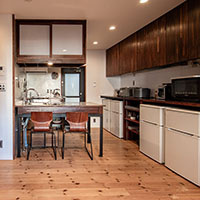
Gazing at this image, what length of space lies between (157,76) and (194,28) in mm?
1931

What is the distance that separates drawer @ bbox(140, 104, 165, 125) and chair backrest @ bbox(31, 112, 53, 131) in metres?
1.59

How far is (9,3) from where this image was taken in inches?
131

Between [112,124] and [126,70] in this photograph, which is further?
[112,124]

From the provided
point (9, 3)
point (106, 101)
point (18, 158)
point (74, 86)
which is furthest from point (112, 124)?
point (9, 3)

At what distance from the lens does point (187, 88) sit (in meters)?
3.06

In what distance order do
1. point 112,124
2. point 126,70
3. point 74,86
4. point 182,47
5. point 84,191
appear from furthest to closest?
point 74,86, point 112,124, point 126,70, point 182,47, point 84,191

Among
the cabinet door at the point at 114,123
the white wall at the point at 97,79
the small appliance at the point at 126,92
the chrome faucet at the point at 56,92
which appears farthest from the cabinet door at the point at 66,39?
the chrome faucet at the point at 56,92

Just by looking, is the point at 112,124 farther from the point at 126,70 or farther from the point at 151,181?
the point at 151,181

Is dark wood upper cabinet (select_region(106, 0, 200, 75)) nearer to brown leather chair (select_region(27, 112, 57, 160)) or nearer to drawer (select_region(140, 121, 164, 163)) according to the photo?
drawer (select_region(140, 121, 164, 163))

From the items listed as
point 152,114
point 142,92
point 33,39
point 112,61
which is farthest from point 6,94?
point 112,61

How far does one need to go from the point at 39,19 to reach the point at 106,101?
313 cm

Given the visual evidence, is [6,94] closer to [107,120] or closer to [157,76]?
[157,76]

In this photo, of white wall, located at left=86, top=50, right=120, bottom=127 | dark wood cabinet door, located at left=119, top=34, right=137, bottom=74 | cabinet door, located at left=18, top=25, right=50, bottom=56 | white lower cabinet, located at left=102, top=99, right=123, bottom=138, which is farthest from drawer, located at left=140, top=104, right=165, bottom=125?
white wall, located at left=86, top=50, right=120, bottom=127

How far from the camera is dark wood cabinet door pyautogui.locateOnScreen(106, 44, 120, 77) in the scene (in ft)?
20.6
